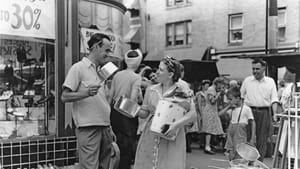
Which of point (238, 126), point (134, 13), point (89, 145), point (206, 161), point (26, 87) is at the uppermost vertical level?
point (134, 13)

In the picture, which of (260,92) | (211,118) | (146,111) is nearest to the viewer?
(146,111)

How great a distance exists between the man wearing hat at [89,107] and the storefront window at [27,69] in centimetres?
107

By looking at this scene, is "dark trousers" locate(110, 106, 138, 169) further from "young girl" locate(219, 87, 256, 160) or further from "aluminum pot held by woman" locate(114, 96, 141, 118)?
"aluminum pot held by woman" locate(114, 96, 141, 118)

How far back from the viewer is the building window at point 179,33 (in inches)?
973

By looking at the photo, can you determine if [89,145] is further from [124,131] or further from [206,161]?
[206,161]

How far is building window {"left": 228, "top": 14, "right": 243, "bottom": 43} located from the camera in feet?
73.2

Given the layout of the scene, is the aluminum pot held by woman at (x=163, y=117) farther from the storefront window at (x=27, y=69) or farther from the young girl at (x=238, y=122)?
the young girl at (x=238, y=122)

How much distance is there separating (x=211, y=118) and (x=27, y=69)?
20.3 feet

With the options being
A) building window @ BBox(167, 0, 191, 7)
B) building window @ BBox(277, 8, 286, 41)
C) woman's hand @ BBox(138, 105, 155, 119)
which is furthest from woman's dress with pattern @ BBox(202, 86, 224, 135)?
building window @ BBox(167, 0, 191, 7)

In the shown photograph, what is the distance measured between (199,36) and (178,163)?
2056 centimetres

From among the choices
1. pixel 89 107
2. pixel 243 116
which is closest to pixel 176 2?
pixel 243 116

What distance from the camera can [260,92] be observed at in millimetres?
7219

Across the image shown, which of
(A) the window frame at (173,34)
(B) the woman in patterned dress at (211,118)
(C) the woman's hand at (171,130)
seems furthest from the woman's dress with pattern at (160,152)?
(A) the window frame at (173,34)

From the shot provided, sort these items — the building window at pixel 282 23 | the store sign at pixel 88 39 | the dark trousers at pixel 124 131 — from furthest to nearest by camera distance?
the building window at pixel 282 23, the dark trousers at pixel 124 131, the store sign at pixel 88 39
